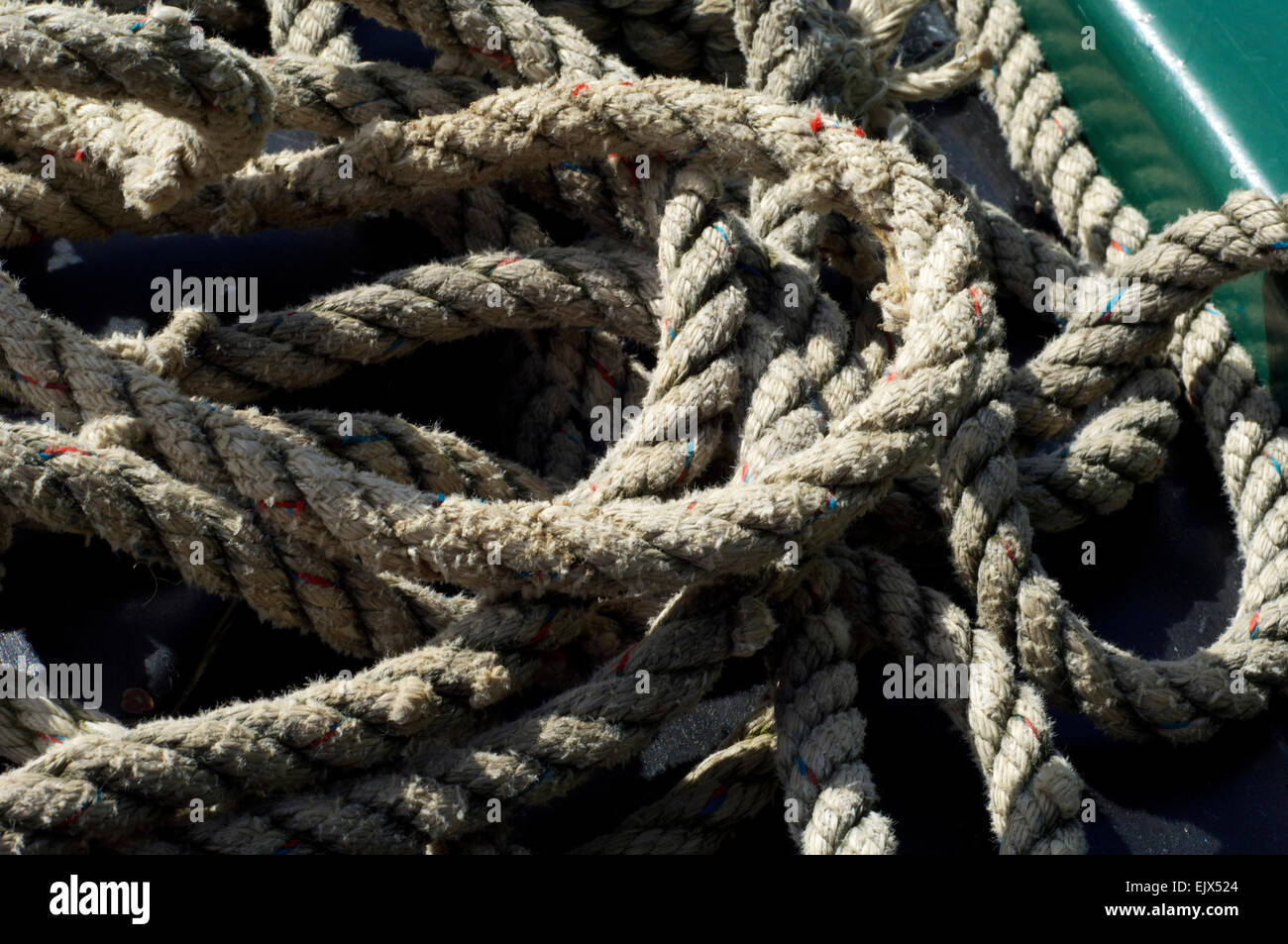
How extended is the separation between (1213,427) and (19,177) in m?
1.71

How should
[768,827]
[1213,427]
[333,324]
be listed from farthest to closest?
[1213,427], [333,324], [768,827]

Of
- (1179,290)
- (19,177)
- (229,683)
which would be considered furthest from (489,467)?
(1179,290)

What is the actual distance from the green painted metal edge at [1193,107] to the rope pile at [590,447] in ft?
0.21

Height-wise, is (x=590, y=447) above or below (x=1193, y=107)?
below

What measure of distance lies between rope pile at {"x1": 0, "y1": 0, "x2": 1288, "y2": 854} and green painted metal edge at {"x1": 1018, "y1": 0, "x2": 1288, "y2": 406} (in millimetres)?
64

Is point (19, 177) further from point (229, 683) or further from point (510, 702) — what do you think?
point (510, 702)

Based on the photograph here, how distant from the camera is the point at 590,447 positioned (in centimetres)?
188

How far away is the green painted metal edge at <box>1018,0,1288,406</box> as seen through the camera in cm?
190

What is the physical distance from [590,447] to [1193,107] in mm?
1028

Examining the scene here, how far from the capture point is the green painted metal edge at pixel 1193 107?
1.90 m

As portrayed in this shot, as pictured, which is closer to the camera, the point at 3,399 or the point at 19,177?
the point at 3,399
